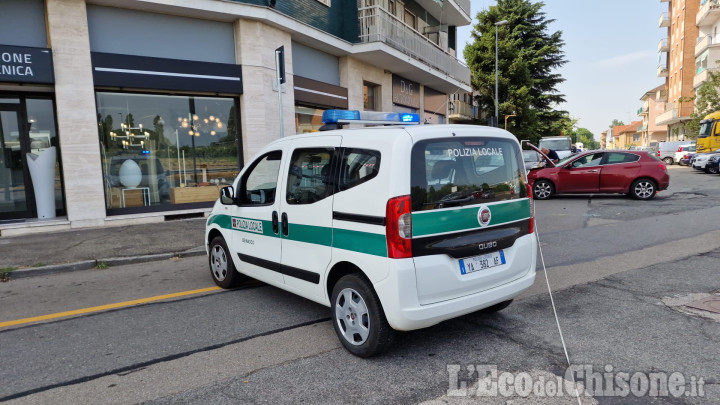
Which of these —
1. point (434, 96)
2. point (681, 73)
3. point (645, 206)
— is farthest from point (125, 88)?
point (681, 73)

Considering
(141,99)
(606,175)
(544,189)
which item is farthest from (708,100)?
(141,99)

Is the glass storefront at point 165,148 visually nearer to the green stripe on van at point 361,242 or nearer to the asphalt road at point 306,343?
the asphalt road at point 306,343

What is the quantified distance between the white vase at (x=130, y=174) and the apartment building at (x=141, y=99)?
33 millimetres

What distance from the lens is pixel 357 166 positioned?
3551mm

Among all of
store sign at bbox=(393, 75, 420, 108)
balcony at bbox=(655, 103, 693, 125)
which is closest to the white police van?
store sign at bbox=(393, 75, 420, 108)

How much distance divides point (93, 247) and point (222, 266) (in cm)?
376

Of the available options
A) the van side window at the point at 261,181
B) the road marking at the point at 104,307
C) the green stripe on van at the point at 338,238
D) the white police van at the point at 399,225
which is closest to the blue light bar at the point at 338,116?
the van side window at the point at 261,181

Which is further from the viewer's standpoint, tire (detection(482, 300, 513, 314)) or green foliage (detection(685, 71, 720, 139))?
green foliage (detection(685, 71, 720, 139))

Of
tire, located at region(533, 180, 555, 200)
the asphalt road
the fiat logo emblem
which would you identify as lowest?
the asphalt road

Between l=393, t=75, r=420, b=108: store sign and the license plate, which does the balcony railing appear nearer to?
l=393, t=75, r=420, b=108: store sign

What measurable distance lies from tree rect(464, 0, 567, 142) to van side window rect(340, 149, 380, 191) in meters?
36.7

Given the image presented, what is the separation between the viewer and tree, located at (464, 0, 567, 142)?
125 feet

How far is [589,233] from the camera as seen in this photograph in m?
8.52

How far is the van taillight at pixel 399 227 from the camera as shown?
3.17 meters
